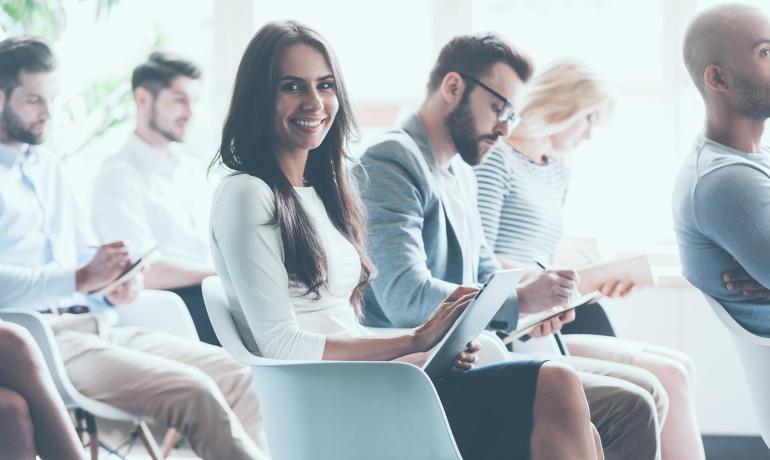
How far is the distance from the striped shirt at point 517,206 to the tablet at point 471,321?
1.15 metres

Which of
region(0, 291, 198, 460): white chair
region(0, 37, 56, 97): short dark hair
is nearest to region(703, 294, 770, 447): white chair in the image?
region(0, 291, 198, 460): white chair

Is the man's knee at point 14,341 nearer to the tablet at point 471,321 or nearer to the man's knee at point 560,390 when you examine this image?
the tablet at point 471,321

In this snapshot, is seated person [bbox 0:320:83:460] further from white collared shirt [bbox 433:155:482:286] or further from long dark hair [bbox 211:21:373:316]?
white collared shirt [bbox 433:155:482:286]

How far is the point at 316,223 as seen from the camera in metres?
1.98

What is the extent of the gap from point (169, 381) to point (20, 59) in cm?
109

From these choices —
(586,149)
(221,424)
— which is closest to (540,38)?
(586,149)

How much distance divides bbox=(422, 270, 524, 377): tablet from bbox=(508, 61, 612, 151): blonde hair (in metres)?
1.52

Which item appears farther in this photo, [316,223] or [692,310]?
[692,310]

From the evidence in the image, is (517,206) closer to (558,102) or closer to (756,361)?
(558,102)

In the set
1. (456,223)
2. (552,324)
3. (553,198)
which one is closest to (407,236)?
(456,223)

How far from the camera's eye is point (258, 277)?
5.84 ft

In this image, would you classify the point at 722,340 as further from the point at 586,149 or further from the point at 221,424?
the point at 221,424

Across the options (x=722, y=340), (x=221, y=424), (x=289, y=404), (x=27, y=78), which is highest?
(x=27, y=78)

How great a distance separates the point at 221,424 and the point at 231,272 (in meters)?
0.74
